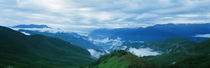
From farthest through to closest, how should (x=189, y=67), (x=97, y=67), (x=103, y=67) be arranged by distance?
(x=189, y=67) < (x=97, y=67) < (x=103, y=67)

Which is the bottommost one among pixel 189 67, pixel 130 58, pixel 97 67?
pixel 189 67

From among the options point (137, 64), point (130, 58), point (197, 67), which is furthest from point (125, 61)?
point (197, 67)

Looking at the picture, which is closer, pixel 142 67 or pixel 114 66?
pixel 142 67

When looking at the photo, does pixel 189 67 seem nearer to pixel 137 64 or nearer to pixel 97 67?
pixel 97 67

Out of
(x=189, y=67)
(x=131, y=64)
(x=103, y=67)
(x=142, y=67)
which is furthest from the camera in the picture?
(x=189, y=67)

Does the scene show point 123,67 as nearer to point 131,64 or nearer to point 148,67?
point 131,64

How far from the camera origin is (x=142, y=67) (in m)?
59.0

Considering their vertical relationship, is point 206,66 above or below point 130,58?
below

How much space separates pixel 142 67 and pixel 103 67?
28317mm

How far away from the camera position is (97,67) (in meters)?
92.4

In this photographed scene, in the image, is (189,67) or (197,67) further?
(189,67)

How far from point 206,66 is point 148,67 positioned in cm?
12235

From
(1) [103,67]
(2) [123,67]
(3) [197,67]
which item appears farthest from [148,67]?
(3) [197,67]

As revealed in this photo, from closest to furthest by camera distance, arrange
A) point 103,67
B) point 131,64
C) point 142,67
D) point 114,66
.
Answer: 1. point 142,67
2. point 131,64
3. point 114,66
4. point 103,67
